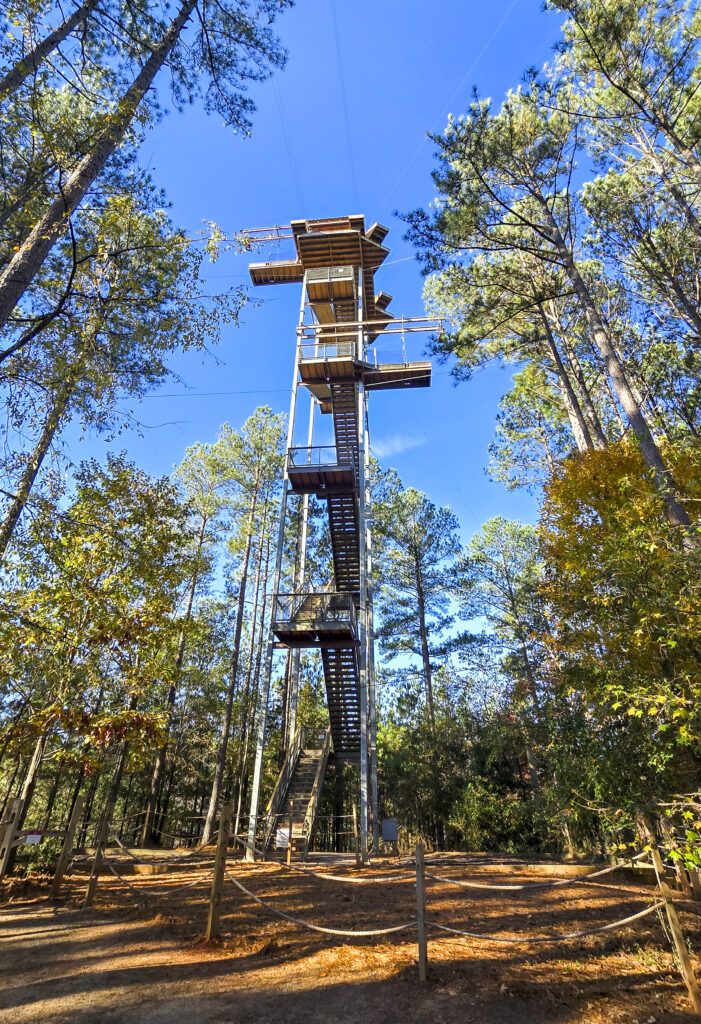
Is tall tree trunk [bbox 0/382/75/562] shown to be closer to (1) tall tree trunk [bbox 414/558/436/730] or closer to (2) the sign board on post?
(2) the sign board on post

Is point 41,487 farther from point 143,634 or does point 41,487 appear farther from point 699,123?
point 699,123

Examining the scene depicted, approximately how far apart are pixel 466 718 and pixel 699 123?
18968 millimetres

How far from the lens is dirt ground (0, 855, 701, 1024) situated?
3.45 m

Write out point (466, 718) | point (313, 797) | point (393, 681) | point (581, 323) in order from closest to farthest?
point (313, 797) < point (581, 323) < point (466, 718) < point (393, 681)

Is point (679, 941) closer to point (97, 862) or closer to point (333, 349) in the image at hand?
point (97, 862)

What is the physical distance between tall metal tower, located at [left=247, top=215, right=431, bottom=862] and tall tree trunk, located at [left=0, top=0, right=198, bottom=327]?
314 inches

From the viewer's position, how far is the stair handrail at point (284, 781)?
37.3ft

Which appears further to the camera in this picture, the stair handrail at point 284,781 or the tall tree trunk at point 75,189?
the stair handrail at point 284,781

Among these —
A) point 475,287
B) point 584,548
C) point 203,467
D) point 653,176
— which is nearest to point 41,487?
point 584,548

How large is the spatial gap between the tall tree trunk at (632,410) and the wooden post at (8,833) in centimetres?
1002

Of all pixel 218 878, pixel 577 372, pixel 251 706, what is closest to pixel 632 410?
pixel 577 372

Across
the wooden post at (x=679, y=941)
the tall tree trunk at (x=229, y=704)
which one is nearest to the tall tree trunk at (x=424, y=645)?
the tall tree trunk at (x=229, y=704)

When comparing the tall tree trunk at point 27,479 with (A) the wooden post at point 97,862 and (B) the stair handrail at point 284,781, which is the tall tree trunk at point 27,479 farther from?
(B) the stair handrail at point 284,781

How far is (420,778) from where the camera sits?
62.2 feet
